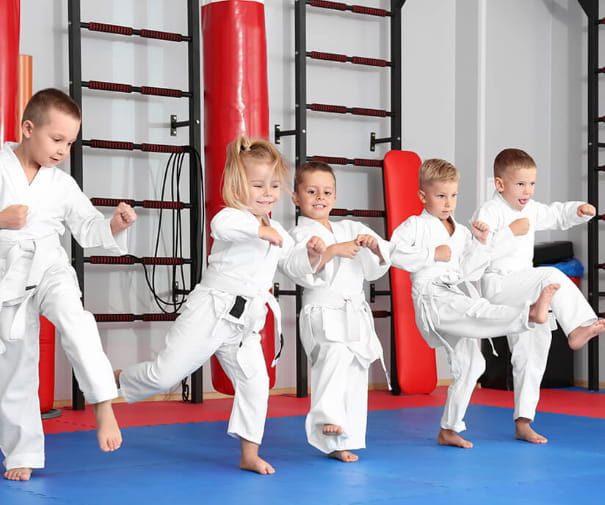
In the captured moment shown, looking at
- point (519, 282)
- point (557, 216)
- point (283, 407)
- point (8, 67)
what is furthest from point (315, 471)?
point (8, 67)

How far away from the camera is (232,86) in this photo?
5.14m

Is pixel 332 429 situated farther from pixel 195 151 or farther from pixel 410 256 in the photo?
pixel 195 151

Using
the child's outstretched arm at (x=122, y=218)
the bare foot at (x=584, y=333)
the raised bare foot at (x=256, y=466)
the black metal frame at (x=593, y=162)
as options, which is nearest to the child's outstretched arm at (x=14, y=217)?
the child's outstretched arm at (x=122, y=218)

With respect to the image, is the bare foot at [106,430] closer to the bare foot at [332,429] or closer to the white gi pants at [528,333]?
the bare foot at [332,429]

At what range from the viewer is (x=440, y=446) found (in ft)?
12.6

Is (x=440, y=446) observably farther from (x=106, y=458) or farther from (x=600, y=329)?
(x=106, y=458)

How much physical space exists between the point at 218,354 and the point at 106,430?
0.64 metres

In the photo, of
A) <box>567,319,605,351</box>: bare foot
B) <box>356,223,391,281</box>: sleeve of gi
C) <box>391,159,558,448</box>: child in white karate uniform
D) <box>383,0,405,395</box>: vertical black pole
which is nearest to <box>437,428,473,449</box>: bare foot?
<box>391,159,558,448</box>: child in white karate uniform

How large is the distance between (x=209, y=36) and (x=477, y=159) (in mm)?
2092

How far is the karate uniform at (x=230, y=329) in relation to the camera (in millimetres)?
3268

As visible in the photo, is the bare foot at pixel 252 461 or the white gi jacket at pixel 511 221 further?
the white gi jacket at pixel 511 221

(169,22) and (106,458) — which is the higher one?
(169,22)

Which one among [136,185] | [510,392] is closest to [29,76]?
[136,185]

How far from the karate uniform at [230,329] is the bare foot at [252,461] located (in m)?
0.03
